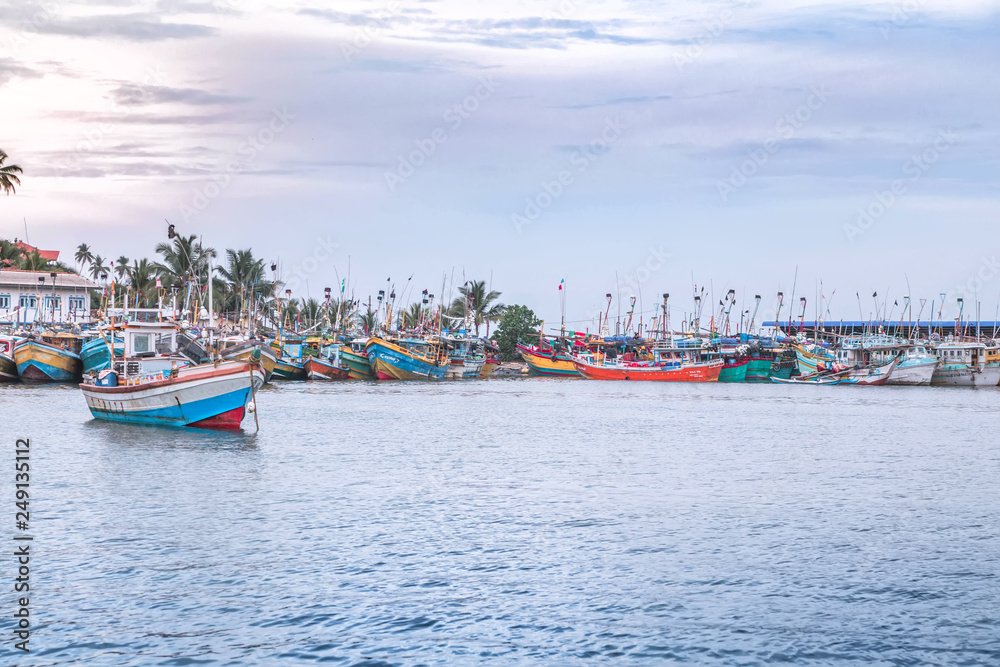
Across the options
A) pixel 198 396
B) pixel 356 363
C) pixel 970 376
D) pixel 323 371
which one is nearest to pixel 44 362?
pixel 323 371

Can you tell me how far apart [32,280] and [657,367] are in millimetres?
61435

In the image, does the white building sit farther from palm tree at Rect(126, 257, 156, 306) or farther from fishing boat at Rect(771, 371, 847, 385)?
fishing boat at Rect(771, 371, 847, 385)

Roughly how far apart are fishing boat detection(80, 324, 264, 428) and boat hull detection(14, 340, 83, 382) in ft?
124

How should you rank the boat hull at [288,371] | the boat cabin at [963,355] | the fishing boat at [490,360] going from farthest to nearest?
the fishing boat at [490,360] < the boat cabin at [963,355] < the boat hull at [288,371]

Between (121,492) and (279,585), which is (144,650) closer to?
(279,585)

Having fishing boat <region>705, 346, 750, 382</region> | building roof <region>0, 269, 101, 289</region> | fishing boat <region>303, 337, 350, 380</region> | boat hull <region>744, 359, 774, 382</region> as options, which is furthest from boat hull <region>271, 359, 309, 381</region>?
boat hull <region>744, 359, 774, 382</region>

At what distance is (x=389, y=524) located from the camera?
20.6 m

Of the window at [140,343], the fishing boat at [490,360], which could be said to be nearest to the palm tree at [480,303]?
the fishing boat at [490,360]

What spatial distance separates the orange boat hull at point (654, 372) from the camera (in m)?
105

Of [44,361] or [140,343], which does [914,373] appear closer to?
[44,361]

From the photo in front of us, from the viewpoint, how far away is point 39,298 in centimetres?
8881

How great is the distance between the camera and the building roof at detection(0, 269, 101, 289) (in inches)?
3521

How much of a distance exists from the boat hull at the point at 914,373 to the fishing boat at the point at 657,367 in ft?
55.7

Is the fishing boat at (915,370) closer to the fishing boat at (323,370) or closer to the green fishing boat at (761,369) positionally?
the green fishing boat at (761,369)
